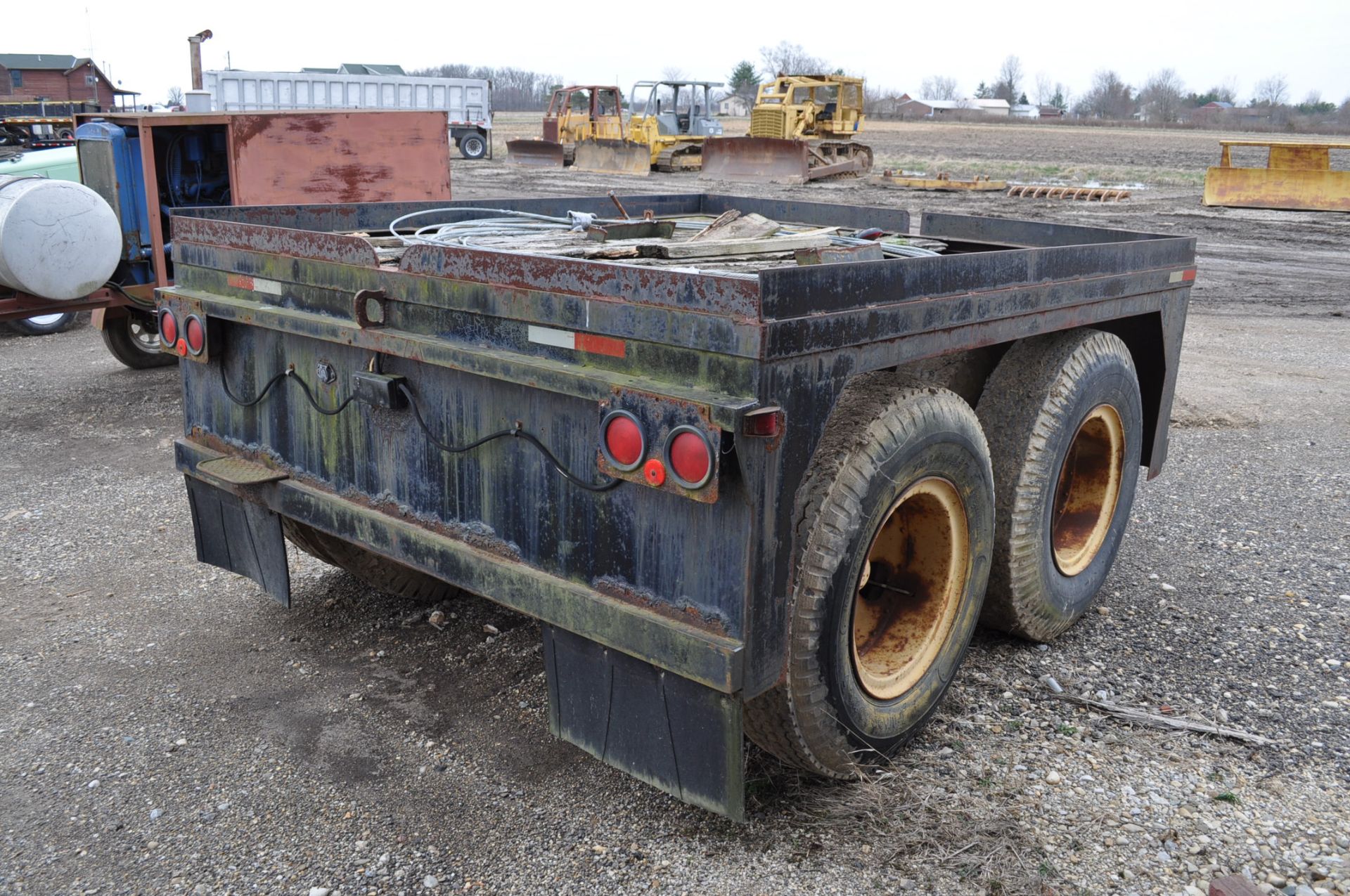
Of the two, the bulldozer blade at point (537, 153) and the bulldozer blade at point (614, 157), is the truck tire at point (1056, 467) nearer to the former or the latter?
the bulldozer blade at point (614, 157)

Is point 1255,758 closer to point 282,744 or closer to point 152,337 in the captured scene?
point 282,744

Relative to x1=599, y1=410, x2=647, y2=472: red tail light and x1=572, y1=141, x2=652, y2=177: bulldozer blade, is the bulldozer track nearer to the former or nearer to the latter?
x1=572, y1=141, x2=652, y2=177: bulldozer blade

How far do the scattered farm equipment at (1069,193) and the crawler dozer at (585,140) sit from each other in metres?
9.33

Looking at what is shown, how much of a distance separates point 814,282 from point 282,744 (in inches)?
82.3

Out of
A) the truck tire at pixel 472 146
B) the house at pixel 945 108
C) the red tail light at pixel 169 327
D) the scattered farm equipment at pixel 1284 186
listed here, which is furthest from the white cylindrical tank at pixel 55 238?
the house at pixel 945 108

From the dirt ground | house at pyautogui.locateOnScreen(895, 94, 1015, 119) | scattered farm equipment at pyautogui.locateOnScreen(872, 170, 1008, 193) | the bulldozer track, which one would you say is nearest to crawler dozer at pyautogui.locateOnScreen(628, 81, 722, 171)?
the bulldozer track

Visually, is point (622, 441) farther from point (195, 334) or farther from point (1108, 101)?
point (1108, 101)

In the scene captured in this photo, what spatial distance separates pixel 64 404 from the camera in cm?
756

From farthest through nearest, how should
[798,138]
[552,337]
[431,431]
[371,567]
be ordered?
1. [798,138]
2. [371,567]
3. [431,431]
4. [552,337]

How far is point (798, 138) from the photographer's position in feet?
85.0

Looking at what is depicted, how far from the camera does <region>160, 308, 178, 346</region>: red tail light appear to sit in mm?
3727

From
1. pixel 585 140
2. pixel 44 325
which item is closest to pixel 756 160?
pixel 585 140

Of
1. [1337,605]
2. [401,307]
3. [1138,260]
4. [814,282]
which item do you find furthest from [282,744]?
[1337,605]

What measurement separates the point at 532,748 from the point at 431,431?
99 centimetres
